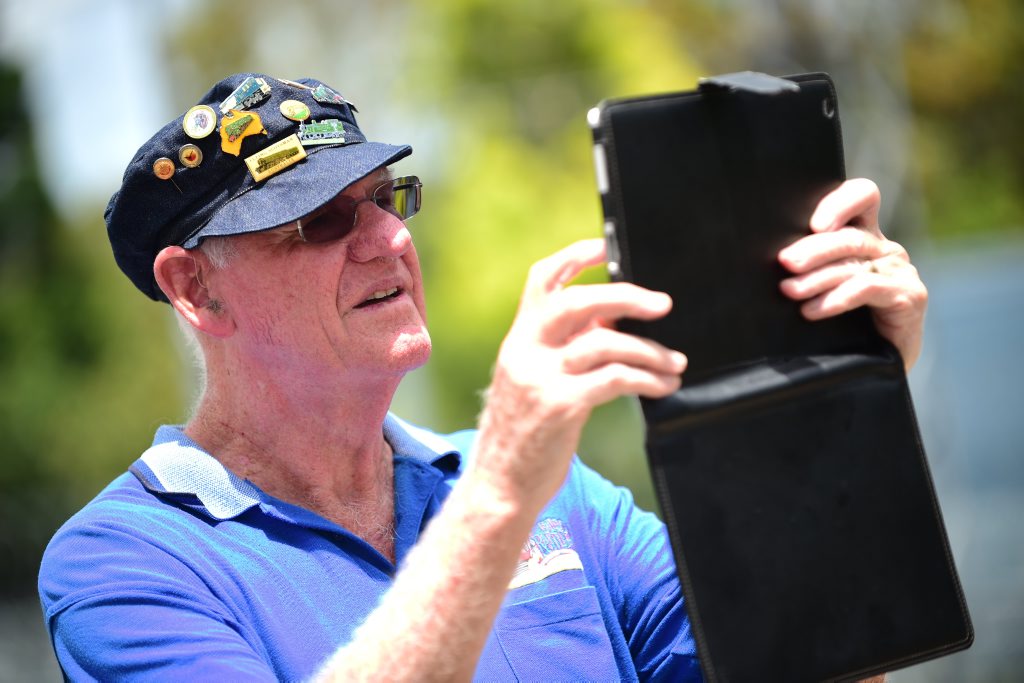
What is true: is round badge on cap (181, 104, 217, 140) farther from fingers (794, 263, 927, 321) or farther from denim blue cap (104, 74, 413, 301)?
fingers (794, 263, 927, 321)

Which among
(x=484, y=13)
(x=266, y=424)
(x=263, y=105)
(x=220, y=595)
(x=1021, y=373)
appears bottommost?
(x=1021, y=373)

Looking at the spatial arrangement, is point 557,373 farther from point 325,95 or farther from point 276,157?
point 325,95

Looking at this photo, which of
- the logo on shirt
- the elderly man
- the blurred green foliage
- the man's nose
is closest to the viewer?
the elderly man

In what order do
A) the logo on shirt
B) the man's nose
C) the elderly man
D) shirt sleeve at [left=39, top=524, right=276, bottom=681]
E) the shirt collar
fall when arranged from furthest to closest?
the man's nose < the logo on shirt < the shirt collar < shirt sleeve at [left=39, top=524, right=276, bottom=681] < the elderly man

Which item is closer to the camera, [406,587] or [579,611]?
[406,587]

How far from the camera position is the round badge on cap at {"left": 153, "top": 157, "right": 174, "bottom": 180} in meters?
2.14

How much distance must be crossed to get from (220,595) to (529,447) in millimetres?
658

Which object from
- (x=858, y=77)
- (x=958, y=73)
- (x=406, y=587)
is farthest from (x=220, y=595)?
(x=958, y=73)

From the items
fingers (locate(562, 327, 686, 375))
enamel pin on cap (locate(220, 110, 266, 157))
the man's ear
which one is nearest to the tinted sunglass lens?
enamel pin on cap (locate(220, 110, 266, 157))

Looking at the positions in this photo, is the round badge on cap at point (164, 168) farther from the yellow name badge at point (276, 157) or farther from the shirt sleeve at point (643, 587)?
the shirt sleeve at point (643, 587)

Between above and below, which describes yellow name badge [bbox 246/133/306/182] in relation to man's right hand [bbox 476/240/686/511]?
above

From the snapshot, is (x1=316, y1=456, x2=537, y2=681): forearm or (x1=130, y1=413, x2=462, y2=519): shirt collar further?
(x1=130, y1=413, x2=462, y2=519): shirt collar

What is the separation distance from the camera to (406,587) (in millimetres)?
1562

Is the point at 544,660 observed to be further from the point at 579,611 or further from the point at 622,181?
the point at 622,181
